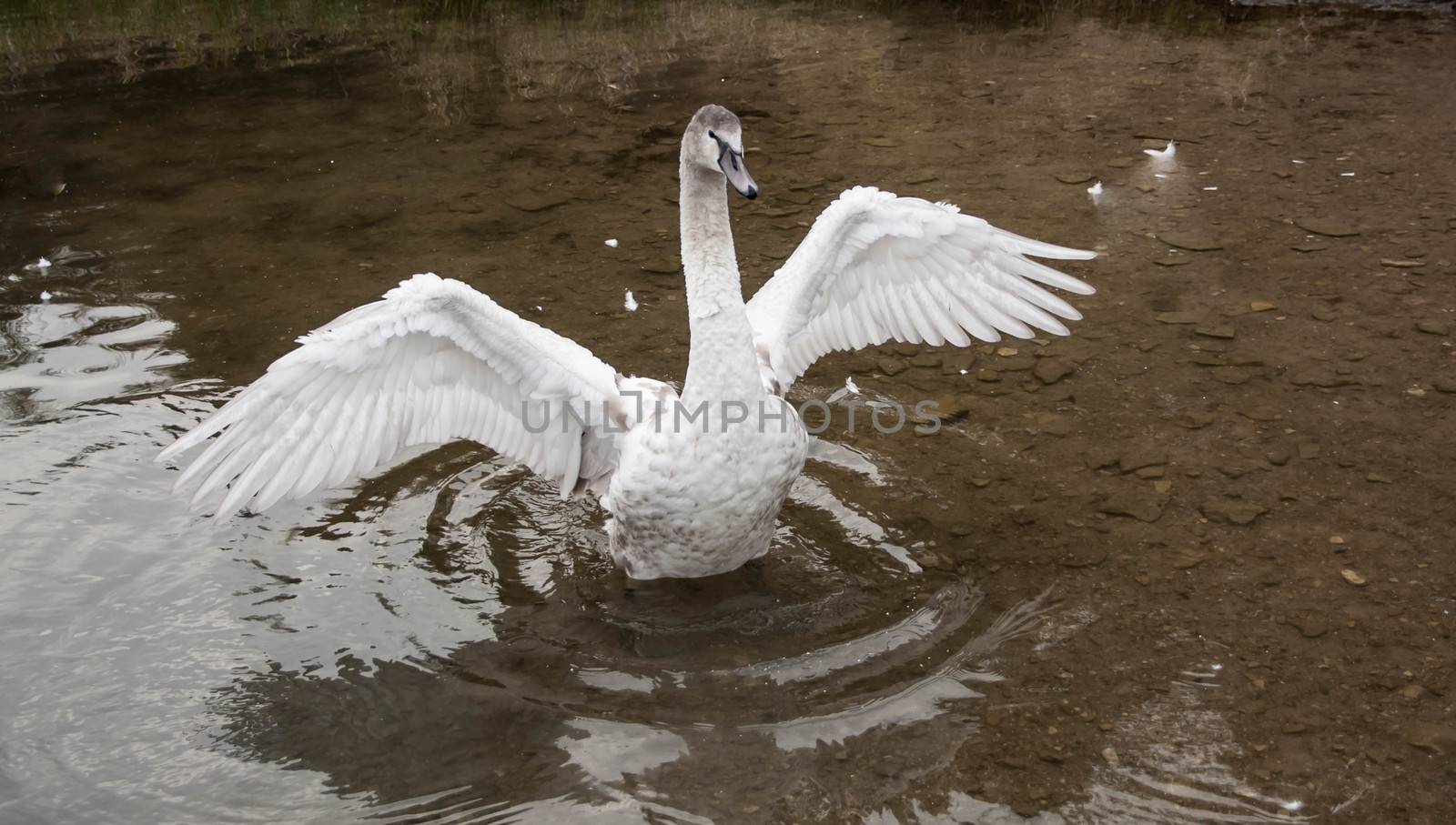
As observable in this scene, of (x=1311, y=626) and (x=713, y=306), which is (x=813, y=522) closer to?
(x=713, y=306)

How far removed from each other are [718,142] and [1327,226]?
4628 mm

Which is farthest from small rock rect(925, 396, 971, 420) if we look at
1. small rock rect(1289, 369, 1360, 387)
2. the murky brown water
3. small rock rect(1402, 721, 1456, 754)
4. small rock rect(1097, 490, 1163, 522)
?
small rock rect(1402, 721, 1456, 754)

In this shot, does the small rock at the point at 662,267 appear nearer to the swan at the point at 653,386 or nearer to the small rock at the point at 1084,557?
the swan at the point at 653,386

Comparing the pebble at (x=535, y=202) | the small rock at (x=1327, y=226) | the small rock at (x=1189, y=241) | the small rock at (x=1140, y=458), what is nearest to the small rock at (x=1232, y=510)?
the small rock at (x=1140, y=458)

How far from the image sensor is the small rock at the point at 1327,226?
23.8 feet

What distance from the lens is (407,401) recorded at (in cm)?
479

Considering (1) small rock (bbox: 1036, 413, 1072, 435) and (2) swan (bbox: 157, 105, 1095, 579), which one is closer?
(2) swan (bbox: 157, 105, 1095, 579)

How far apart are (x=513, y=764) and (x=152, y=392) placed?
3.44m

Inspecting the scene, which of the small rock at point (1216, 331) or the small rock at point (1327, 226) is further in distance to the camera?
the small rock at point (1327, 226)

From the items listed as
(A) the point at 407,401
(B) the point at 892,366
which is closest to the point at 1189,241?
(B) the point at 892,366

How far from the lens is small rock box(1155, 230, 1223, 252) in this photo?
7.30m

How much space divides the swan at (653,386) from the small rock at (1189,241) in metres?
2.68

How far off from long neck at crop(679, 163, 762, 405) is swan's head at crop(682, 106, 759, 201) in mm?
122

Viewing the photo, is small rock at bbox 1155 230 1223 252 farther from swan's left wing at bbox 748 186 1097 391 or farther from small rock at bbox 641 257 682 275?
small rock at bbox 641 257 682 275
